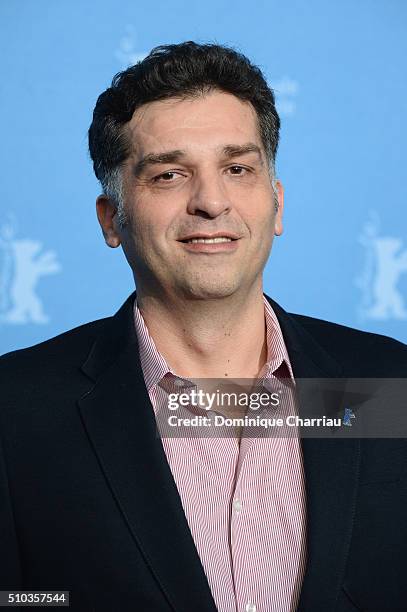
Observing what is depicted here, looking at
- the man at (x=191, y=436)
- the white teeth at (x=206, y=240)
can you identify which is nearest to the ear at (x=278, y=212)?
the man at (x=191, y=436)

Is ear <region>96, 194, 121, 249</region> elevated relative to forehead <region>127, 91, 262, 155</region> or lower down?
lower down

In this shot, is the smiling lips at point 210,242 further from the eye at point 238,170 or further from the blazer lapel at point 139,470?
the blazer lapel at point 139,470

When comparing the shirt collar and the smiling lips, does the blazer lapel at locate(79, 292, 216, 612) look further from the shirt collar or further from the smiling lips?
the smiling lips

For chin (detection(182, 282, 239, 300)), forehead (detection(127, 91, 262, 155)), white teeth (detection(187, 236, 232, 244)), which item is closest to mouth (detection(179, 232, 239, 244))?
white teeth (detection(187, 236, 232, 244))

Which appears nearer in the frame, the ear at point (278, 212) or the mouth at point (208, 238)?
the mouth at point (208, 238)

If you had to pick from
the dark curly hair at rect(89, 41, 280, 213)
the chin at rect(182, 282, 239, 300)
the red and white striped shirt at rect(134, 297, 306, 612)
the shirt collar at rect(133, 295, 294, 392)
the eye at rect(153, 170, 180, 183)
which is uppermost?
the dark curly hair at rect(89, 41, 280, 213)

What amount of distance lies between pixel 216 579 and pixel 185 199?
0.85m

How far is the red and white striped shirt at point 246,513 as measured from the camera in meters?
2.04

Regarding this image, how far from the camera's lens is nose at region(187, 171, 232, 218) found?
2162mm

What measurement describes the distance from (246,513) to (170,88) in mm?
1020

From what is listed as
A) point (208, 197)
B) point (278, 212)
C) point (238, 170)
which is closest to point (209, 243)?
point (208, 197)

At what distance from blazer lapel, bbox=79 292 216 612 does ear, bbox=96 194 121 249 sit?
30 cm

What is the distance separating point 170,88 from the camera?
2303mm

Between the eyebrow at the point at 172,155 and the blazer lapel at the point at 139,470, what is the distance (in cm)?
41
